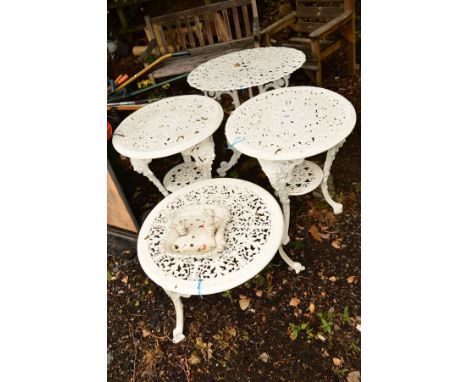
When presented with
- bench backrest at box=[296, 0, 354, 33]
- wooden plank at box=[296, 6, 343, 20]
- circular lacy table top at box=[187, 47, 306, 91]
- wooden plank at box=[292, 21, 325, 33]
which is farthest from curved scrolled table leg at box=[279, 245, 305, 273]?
wooden plank at box=[292, 21, 325, 33]

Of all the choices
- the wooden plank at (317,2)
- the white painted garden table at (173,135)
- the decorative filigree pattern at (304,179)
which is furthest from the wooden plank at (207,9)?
the decorative filigree pattern at (304,179)

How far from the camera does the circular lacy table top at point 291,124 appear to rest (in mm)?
2113

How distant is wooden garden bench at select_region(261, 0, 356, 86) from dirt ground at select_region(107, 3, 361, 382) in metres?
1.67

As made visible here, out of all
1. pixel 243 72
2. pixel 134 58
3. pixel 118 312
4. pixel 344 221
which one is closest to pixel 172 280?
pixel 118 312

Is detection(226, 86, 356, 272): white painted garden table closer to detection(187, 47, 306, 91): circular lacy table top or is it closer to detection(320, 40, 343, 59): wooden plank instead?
detection(187, 47, 306, 91): circular lacy table top

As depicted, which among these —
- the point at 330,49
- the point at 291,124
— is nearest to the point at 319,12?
the point at 330,49

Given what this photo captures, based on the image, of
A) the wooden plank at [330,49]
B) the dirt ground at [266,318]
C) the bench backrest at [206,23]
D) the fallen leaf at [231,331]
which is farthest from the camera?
the bench backrest at [206,23]

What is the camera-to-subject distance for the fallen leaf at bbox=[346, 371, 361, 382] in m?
1.94

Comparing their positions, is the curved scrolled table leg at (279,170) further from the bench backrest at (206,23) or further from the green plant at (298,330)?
the bench backrest at (206,23)

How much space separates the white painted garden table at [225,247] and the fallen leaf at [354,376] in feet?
2.83

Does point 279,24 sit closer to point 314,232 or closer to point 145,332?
point 314,232

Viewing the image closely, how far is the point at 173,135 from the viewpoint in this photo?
258cm

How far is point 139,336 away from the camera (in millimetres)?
2404

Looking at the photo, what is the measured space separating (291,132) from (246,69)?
1.32 m
